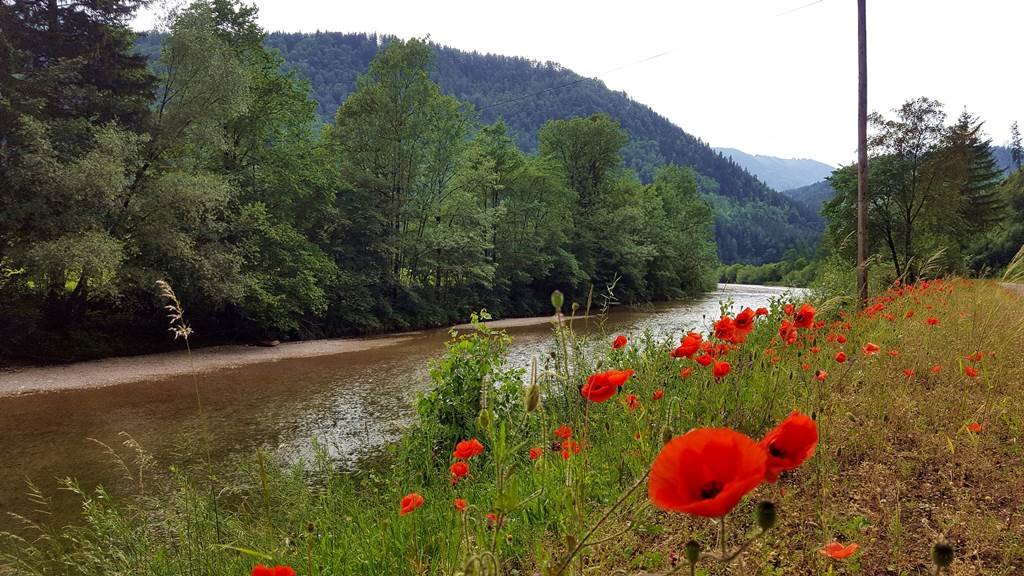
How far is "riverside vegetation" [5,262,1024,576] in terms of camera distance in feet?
3.04

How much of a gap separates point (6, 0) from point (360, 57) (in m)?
108

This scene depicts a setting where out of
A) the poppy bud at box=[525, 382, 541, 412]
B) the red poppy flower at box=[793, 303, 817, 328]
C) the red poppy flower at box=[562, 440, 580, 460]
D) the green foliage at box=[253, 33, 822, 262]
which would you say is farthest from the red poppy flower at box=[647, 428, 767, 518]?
the green foliage at box=[253, 33, 822, 262]

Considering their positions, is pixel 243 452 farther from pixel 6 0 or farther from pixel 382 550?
pixel 6 0

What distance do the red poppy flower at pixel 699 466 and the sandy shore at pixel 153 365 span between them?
11.3 m

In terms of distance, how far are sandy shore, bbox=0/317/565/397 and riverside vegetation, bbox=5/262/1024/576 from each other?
6.81 meters

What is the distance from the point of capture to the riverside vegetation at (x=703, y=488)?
93 centimetres

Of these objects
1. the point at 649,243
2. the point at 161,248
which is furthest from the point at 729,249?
the point at 161,248

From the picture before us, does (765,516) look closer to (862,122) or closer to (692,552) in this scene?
(692,552)

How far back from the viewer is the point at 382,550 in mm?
2023

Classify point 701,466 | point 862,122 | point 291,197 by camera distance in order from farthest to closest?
1. point 291,197
2. point 862,122
3. point 701,466

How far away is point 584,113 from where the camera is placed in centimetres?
11831

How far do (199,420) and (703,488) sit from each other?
7810mm

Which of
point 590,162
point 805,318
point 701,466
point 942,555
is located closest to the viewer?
point 701,466

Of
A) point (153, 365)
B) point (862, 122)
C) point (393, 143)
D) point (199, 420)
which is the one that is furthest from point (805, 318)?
point (393, 143)
